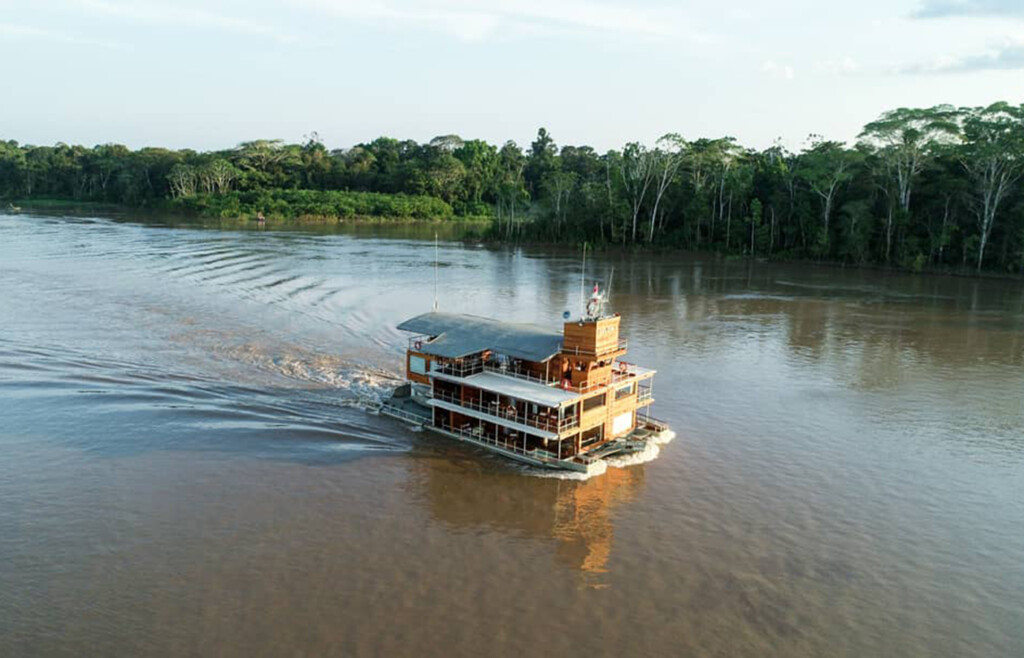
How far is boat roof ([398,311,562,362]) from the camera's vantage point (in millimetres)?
25094

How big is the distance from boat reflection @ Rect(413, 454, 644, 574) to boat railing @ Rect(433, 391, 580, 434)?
5.11 feet

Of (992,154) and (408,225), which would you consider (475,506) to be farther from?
(408,225)

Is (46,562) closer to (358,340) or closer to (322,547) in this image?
(322,547)

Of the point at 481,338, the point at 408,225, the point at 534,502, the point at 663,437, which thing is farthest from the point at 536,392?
the point at 408,225

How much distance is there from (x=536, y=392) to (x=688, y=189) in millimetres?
63986

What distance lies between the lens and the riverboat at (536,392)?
2400cm

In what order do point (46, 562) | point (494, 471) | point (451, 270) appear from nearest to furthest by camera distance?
point (46, 562) < point (494, 471) < point (451, 270)

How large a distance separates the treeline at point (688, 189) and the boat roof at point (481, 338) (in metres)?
49.5

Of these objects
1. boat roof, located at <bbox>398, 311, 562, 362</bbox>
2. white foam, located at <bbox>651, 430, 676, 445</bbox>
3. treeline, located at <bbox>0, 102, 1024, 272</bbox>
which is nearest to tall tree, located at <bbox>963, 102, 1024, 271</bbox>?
treeline, located at <bbox>0, 102, 1024, 272</bbox>

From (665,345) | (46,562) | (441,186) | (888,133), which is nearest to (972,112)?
(888,133)

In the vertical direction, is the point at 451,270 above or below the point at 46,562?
above

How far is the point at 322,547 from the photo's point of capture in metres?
19.1

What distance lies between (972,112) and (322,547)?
62.3 metres

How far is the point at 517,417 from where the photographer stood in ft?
80.0
